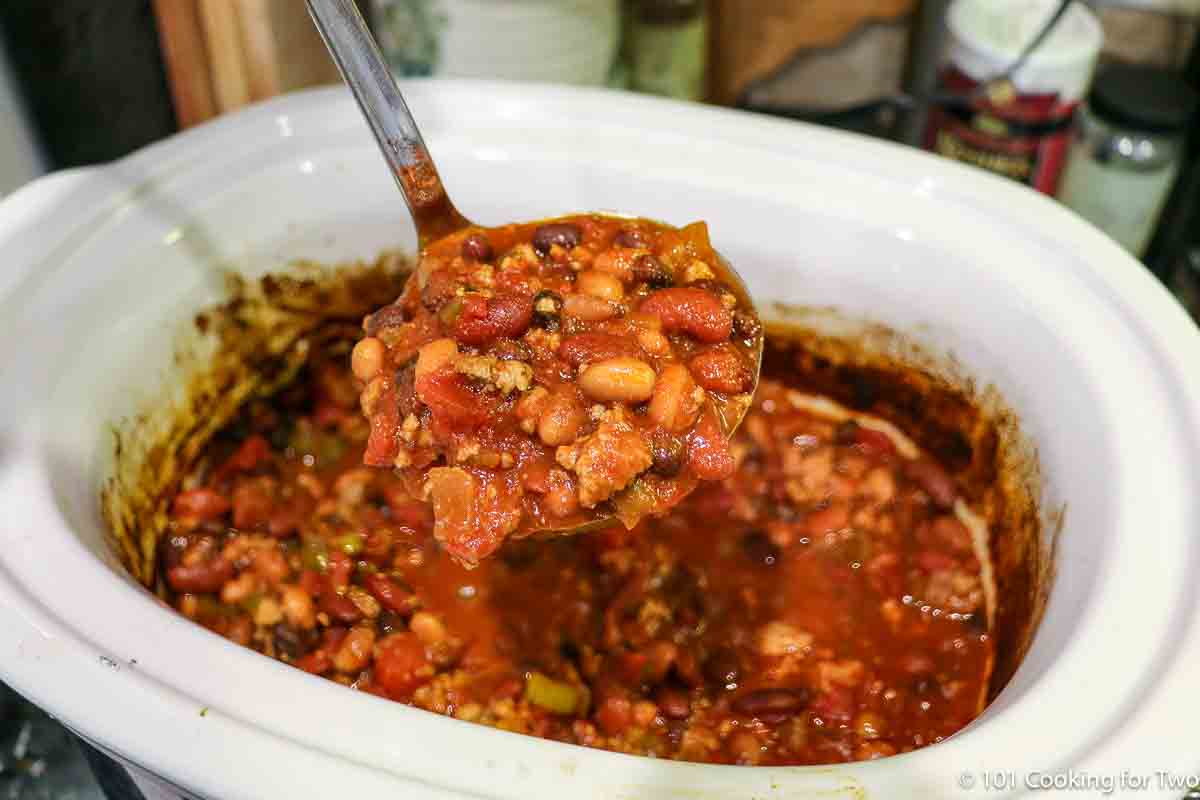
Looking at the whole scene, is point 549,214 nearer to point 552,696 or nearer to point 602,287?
point 602,287

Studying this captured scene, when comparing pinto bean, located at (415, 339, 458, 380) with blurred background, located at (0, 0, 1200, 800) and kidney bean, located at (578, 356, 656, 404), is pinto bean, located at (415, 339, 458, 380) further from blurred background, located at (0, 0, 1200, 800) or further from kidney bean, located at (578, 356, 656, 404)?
blurred background, located at (0, 0, 1200, 800)

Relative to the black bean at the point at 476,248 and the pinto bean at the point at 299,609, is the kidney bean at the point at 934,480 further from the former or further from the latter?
the pinto bean at the point at 299,609

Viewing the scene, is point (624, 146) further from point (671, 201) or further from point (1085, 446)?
point (1085, 446)

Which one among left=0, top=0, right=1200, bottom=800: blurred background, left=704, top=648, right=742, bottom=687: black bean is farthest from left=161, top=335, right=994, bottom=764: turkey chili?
left=0, top=0, right=1200, bottom=800: blurred background

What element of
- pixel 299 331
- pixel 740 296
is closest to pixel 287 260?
pixel 299 331

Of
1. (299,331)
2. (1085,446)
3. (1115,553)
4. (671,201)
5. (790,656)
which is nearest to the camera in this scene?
(1115,553)

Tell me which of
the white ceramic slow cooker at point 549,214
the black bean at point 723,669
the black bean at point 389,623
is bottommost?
the black bean at point 723,669

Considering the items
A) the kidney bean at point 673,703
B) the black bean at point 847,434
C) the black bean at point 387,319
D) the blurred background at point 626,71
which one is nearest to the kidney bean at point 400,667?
the kidney bean at point 673,703

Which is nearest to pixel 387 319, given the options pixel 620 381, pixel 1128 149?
pixel 620 381
